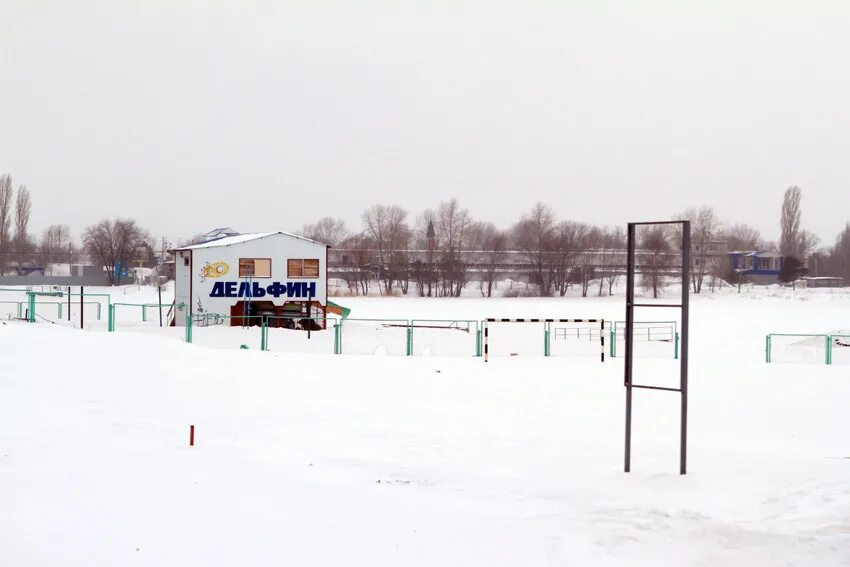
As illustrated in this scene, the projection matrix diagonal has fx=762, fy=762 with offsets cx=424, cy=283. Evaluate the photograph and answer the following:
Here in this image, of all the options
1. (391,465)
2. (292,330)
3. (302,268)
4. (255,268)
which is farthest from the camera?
(302,268)

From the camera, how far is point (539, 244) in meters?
94.0

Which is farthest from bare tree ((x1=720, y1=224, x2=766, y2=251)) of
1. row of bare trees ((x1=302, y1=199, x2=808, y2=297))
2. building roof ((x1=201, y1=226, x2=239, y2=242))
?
building roof ((x1=201, y1=226, x2=239, y2=242))

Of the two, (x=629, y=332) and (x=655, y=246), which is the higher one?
(x=655, y=246)

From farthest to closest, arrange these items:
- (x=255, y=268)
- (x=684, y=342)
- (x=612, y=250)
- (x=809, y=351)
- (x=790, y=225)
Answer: (x=790, y=225), (x=612, y=250), (x=255, y=268), (x=809, y=351), (x=684, y=342)

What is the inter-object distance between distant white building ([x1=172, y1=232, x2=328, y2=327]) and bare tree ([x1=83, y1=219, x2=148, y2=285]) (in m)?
62.5

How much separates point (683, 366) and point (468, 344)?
2246cm

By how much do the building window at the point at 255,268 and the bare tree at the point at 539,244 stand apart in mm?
56429

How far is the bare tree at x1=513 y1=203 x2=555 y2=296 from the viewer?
299 feet

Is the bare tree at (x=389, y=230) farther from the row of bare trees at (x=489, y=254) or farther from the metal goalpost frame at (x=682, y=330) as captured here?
the metal goalpost frame at (x=682, y=330)

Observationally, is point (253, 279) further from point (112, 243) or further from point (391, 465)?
point (112, 243)

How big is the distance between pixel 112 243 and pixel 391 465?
312 ft

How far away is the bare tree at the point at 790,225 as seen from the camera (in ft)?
354

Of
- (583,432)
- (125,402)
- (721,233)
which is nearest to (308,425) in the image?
(125,402)

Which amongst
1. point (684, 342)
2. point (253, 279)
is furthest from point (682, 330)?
point (253, 279)
